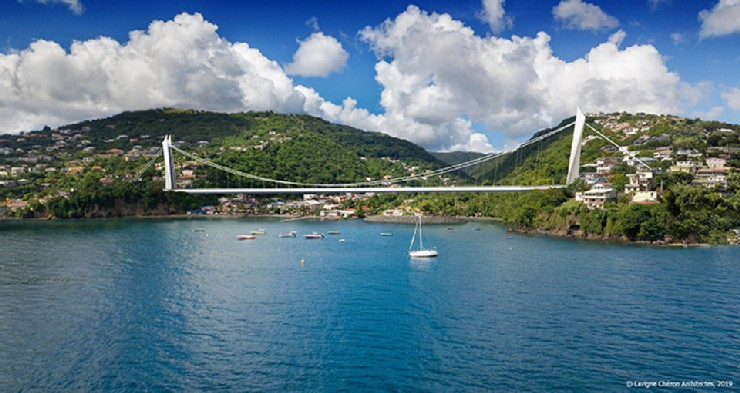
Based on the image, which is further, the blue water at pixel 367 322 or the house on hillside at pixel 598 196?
the house on hillside at pixel 598 196

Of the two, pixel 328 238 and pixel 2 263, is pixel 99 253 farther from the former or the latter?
pixel 328 238

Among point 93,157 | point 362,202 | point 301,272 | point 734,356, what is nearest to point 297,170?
point 362,202

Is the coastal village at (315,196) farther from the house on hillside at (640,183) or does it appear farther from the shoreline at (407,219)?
the shoreline at (407,219)

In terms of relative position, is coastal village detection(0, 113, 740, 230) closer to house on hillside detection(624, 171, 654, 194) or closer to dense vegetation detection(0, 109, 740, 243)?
house on hillside detection(624, 171, 654, 194)
